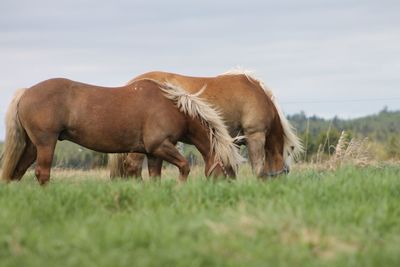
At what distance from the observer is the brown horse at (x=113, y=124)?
29.4ft

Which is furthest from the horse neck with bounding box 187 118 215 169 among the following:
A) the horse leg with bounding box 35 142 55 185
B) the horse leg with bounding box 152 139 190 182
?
the horse leg with bounding box 35 142 55 185

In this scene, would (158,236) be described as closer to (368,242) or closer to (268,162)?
(368,242)

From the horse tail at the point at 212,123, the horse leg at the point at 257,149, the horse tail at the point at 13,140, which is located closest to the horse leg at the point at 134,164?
the horse tail at the point at 212,123

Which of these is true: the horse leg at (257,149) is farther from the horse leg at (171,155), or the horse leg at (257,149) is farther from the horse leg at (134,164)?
the horse leg at (171,155)

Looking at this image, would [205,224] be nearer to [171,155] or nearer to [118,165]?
[171,155]

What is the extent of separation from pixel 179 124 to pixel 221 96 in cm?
209

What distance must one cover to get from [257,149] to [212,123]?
1.78m

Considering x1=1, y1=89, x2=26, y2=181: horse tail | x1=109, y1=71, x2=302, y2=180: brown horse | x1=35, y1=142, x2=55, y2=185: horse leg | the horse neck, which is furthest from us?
x1=109, y1=71, x2=302, y2=180: brown horse

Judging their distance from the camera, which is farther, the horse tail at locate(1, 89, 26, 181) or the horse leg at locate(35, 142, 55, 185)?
the horse tail at locate(1, 89, 26, 181)

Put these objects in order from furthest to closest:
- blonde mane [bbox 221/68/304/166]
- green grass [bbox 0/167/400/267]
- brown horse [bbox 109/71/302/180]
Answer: blonde mane [bbox 221/68/304/166] → brown horse [bbox 109/71/302/180] → green grass [bbox 0/167/400/267]

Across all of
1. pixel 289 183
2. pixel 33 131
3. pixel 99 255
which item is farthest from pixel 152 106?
pixel 99 255

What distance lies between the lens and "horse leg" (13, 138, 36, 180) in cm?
960

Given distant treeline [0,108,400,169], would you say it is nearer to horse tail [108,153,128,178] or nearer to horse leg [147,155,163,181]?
horse tail [108,153,128,178]

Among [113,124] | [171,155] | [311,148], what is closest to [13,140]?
[113,124]
